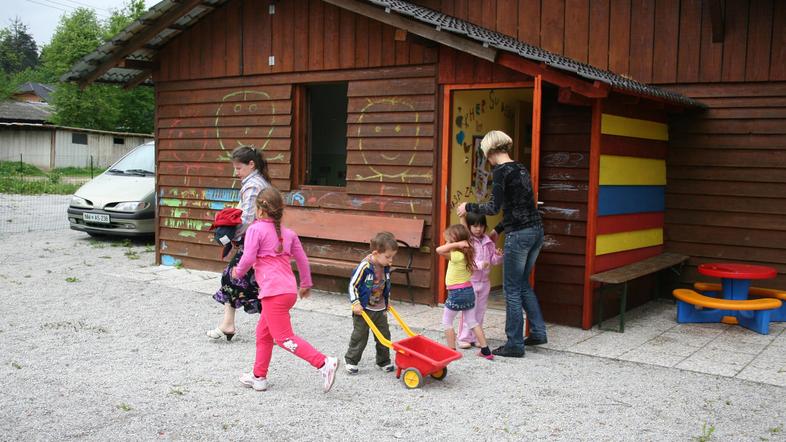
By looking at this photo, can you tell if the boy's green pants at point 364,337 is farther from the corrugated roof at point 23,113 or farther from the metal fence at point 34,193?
the corrugated roof at point 23,113

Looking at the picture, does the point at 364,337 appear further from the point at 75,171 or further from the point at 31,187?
the point at 75,171

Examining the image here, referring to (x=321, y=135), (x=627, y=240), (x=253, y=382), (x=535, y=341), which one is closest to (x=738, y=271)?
(x=627, y=240)

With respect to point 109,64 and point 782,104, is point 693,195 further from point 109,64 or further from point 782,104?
point 109,64

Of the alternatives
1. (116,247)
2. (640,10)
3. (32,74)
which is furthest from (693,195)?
(32,74)

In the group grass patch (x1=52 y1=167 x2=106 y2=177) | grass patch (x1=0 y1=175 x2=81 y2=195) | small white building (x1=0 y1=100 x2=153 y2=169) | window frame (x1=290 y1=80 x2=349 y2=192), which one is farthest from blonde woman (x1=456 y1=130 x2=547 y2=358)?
small white building (x1=0 y1=100 x2=153 y2=169)

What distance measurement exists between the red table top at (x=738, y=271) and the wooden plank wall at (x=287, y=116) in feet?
9.69

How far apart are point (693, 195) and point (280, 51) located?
17.5ft

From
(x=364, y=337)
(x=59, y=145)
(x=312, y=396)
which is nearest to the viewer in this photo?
(x=312, y=396)

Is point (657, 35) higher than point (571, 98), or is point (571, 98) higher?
point (657, 35)

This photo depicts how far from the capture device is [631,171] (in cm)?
772

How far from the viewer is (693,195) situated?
27.7ft

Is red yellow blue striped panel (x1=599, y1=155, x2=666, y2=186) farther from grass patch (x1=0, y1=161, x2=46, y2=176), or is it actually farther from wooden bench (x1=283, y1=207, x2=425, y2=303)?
grass patch (x1=0, y1=161, x2=46, y2=176)

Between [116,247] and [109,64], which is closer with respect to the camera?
[109,64]

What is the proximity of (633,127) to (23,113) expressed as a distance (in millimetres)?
42786
